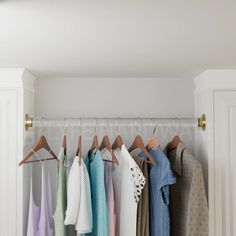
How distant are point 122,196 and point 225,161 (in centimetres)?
57

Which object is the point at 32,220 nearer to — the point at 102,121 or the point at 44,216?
the point at 44,216

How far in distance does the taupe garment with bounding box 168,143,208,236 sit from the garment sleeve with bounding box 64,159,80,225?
1.70 ft

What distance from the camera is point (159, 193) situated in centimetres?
196

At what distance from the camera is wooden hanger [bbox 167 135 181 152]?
215cm

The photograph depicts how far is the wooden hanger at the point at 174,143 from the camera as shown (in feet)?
7.04

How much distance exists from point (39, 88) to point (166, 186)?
939 mm

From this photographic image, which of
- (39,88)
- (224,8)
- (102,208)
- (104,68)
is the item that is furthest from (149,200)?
(224,8)

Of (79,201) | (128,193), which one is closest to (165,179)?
(128,193)

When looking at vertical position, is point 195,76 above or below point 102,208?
above

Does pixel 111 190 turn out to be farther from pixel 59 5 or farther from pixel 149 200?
pixel 59 5

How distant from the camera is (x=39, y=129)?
2320mm

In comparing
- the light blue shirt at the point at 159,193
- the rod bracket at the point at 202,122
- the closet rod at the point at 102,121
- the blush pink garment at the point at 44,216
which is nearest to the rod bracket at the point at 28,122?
the closet rod at the point at 102,121

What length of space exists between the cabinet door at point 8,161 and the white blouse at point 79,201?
12.6 inches

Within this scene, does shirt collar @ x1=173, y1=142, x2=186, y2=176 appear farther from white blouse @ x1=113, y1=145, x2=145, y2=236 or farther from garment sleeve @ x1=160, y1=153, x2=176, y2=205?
white blouse @ x1=113, y1=145, x2=145, y2=236
